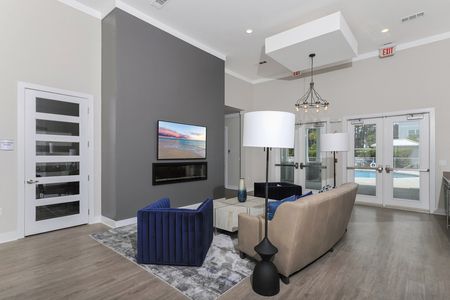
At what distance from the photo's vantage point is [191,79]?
18.0 feet

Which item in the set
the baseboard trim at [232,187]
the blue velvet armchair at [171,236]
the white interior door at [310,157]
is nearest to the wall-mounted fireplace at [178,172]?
the blue velvet armchair at [171,236]

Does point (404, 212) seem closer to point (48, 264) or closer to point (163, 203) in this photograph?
point (163, 203)

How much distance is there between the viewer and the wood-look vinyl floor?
222cm

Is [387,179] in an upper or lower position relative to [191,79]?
lower

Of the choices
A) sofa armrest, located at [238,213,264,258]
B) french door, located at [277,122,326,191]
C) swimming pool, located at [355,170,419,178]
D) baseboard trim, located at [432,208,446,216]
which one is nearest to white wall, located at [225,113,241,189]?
french door, located at [277,122,326,191]

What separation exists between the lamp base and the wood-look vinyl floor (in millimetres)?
73

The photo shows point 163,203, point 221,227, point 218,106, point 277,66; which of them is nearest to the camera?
point 163,203

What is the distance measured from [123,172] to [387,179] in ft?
19.6

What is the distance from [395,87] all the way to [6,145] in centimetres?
769

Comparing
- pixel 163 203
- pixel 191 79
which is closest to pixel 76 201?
Answer: pixel 163 203

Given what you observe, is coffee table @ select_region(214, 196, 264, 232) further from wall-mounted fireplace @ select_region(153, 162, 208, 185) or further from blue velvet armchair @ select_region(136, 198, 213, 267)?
wall-mounted fireplace @ select_region(153, 162, 208, 185)

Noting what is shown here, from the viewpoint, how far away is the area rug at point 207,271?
7.47 ft

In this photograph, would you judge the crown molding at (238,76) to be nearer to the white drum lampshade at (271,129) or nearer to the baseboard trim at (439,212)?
the white drum lampshade at (271,129)

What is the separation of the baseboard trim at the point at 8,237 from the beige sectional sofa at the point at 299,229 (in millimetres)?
3313
